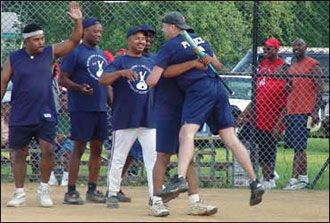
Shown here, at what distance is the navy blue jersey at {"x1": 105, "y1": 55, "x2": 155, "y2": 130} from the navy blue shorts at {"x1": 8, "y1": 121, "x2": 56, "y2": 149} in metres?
0.66

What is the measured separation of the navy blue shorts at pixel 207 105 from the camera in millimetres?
10227

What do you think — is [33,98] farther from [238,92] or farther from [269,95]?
[238,92]

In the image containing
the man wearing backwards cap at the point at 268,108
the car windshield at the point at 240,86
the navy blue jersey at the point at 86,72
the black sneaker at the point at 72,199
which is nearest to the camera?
the black sneaker at the point at 72,199

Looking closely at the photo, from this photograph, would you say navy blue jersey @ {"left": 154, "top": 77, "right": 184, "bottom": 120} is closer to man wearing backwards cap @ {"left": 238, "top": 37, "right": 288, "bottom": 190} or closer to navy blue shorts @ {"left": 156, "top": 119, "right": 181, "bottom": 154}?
navy blue shorts @ {"left": 156, "top": 119, "right": 181, "bottom": 154}

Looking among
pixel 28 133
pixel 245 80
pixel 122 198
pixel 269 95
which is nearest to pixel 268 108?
pixel 269 95

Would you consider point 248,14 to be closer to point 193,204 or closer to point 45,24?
point 45,24

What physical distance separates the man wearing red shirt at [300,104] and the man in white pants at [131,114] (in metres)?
3.20

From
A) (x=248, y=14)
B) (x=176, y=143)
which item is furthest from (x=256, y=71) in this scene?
(x=176, y=143)

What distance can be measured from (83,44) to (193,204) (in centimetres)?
233

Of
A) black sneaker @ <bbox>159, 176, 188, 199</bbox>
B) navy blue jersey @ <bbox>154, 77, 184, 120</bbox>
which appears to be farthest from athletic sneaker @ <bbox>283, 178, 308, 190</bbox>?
black sneaker @ <bbox>159, 176, 188, 199</bbox>

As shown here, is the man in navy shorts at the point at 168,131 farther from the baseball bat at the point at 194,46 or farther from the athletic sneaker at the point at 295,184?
the athletic sneaker at the point at 295,184

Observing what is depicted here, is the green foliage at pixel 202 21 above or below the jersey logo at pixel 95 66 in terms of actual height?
above

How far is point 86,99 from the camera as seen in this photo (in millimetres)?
11727

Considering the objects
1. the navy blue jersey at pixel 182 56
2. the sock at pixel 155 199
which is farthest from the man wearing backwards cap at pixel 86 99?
the navy blue jersey at pixel 182 56
